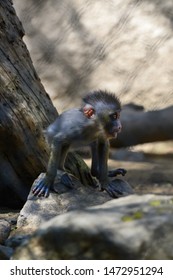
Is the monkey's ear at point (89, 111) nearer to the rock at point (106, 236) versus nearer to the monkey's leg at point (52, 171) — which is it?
the monkey's leg at point (52, 171)

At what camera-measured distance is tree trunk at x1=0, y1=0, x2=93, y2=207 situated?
604 centimetres

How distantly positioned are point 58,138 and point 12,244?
53.5 inches

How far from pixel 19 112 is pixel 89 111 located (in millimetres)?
798

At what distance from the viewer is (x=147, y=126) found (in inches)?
356

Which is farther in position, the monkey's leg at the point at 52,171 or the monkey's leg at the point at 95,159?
the monkey's leg at the point at 95,159

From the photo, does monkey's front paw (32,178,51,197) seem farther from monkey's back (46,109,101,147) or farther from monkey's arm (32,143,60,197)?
monkey's back (46,109,101,147)

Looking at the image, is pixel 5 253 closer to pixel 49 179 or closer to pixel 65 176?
pixel 49 179

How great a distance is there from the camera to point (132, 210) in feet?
11.1

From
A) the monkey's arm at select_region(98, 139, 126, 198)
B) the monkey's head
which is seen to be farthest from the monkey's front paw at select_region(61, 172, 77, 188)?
the monkey's head

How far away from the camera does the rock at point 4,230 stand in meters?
5.11

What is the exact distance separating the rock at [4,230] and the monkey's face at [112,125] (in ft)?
3.80

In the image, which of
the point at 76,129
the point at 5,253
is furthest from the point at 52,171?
the point at 5,253

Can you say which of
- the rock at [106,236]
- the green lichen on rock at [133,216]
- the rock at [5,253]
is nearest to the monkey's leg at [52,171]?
the rock at [5,253]

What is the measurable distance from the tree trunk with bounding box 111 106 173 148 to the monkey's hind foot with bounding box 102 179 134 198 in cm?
312
